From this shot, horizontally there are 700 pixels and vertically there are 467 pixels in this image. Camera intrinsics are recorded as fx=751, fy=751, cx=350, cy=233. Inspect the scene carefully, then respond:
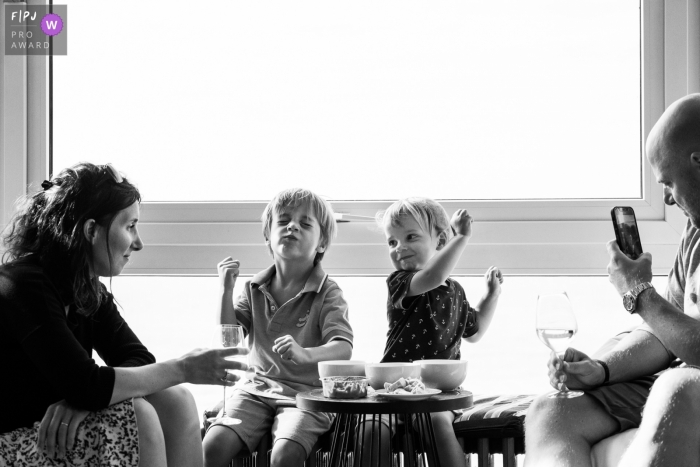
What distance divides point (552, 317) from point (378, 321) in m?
1.31

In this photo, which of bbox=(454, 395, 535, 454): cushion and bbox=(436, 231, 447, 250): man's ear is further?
bbox=(436, 231, 447, 250): man's ear

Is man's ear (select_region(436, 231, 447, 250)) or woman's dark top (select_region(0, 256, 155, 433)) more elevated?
man's ear (select_region(436, 231, 447, 250))

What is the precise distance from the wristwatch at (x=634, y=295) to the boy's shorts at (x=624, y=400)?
0.80 feet

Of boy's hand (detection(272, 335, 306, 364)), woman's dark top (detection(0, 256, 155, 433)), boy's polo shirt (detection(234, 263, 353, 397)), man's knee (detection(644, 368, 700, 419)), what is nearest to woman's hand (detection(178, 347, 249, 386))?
woman's dark top (detection(0, 256, 155, 433))

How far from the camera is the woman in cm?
174

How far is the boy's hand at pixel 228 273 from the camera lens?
269 cm

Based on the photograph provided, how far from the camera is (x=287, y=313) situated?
→ 8.70 ft

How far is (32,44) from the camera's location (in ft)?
10.5

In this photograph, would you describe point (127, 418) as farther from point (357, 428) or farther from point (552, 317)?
point (552, 317)

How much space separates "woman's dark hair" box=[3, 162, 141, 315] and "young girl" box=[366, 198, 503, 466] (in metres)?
1.02

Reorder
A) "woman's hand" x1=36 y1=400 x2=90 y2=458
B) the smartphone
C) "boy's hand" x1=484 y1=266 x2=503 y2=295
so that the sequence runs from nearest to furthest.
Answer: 1. "woman's hand" x1=36 y1=400 x2=90 y2=458
2. the smartphone
3. "boy's hand" x1=484 y1=266 x2=503 y2=295

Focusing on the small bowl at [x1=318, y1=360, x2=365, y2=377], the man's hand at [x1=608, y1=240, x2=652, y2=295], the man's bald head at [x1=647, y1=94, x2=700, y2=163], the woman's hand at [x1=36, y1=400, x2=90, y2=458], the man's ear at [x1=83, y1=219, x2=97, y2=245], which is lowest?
the woman's hand at [x1=36, y1=400, x2=90, y2=458]

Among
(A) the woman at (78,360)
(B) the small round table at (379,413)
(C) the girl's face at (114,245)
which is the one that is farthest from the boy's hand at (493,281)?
(C) the girl's face at (114,245)

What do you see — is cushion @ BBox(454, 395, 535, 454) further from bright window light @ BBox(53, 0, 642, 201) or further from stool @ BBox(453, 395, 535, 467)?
bright window light @ BBox(53, 0, 642, 201)
